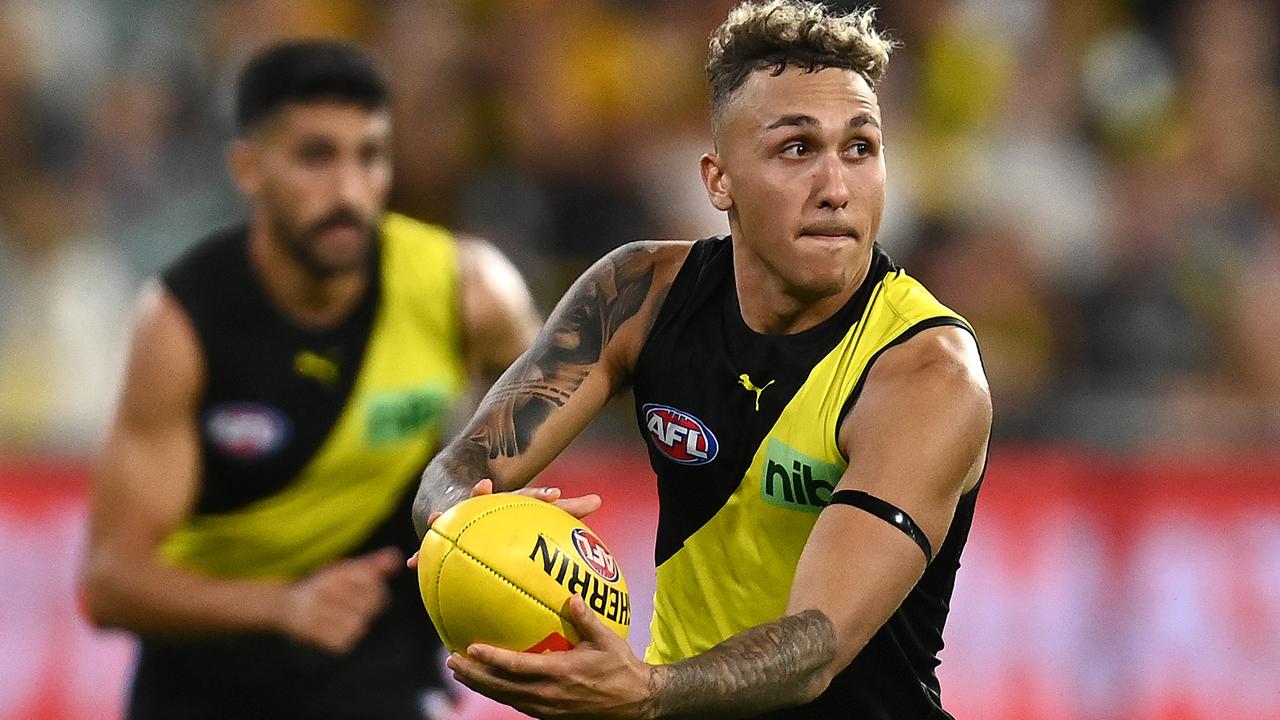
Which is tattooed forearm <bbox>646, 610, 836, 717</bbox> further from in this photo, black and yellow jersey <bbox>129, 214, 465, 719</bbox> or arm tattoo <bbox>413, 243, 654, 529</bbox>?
black and yellow jersey <bbox>129, 214, 465, 719</bbox>

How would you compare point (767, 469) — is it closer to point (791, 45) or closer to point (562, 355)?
point (562, 355)

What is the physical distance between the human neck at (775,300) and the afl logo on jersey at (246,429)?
7.47ft

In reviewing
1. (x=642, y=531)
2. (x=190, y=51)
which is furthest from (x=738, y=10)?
(x=190, y=51)

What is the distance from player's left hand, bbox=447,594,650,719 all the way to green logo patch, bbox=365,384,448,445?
271 cm

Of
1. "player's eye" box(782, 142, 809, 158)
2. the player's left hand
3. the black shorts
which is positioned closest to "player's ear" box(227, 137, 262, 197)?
the black shorts

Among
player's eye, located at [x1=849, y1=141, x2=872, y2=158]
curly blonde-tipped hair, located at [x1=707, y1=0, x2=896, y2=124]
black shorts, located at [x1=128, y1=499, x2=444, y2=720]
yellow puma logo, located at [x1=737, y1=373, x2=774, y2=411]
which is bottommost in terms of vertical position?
black shorts, located at [x1=128, y1=499, x2=444, y2=720]

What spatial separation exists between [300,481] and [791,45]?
9.06ft

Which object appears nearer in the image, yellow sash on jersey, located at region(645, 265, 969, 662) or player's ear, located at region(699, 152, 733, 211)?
yellow sash on jersey, located at region(645, 265, 969, 662)

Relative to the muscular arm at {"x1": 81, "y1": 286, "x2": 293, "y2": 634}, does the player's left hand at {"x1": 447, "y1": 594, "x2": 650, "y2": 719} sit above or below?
above

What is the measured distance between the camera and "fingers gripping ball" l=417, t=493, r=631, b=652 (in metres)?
3.77

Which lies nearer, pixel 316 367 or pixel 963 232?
pixel 316 367

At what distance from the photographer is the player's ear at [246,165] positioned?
6621 millimetres

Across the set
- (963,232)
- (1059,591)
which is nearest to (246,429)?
(1059,591)

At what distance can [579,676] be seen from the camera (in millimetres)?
3535
